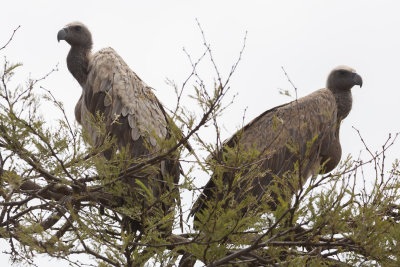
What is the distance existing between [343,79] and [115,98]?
354cm

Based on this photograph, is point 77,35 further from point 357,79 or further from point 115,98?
point 357,79

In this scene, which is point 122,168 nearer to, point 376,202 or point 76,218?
point 76,218

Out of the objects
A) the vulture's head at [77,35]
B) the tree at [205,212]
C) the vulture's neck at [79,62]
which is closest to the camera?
the tree at [205,212]

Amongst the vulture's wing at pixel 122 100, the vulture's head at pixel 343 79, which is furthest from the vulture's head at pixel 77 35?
the vulture's head at pixel 343 79

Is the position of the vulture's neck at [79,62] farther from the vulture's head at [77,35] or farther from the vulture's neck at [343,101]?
the vulture's neck at [343,101]

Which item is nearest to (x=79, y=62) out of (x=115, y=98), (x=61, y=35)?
(x=61, y=35)

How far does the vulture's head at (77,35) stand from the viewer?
7.71 m

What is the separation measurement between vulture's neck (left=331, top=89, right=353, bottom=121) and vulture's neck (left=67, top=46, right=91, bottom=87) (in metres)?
3.20

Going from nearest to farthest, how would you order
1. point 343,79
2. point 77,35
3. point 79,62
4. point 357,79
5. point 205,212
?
point 205,212
point 79,62
point 77,35
point 357,79
point 343,79

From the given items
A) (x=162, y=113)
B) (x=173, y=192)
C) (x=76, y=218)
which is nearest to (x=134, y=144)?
(x=162, y=113)

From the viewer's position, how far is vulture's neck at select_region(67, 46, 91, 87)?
7488 millimetres

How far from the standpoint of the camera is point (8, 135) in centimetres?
400

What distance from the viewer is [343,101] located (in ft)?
28.1

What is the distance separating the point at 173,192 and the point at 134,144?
70.1 inches
